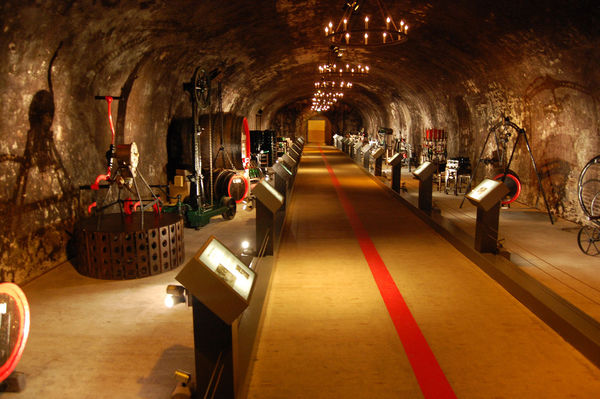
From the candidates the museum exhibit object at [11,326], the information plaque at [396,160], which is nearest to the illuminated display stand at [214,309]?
the museum exhibit object at [11,326]

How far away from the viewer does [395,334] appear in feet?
13.6

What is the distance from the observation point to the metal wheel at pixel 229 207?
9148 millimetres

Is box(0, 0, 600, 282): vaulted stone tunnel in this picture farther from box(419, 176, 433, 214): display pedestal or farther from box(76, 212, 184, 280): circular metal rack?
box(419, 176, 433, 214): display pedestal

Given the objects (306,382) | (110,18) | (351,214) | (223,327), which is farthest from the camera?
(351,214)

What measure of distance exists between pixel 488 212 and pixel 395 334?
2629 mm

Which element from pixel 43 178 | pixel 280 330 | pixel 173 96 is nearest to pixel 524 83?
pixel 173 96

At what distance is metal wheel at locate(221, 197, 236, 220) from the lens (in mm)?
9148

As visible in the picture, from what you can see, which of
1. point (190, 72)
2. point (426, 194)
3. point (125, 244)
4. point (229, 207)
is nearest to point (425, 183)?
point (426, 194)

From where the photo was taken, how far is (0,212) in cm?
521

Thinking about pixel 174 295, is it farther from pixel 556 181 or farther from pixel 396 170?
pixel 396 170

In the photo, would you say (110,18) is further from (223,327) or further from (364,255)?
(223,327)

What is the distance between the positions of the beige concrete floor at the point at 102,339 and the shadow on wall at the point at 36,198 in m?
0.38

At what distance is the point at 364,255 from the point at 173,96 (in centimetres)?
652

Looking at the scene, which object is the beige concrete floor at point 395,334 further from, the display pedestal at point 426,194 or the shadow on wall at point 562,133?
the shadow on wall at point 562,133
